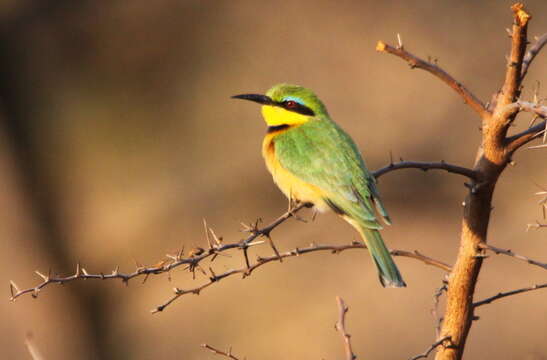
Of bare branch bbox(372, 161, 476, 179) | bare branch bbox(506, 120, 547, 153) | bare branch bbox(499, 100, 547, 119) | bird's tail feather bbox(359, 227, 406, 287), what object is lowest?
bird's tail feather bbox(359, 227, 406, 287)

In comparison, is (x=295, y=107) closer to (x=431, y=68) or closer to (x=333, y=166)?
(x=333, y=166)

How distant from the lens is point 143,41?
4.66m

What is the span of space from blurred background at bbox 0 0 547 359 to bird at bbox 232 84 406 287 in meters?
1.69

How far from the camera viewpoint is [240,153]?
4.59 metres

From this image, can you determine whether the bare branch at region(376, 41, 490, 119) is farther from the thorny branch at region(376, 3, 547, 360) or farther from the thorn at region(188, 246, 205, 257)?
the thorn at region(188, 246, 205, 257)

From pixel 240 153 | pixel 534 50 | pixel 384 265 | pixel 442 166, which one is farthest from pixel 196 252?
pixel 240 153

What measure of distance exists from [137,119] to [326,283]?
1.46 metres

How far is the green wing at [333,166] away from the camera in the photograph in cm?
232

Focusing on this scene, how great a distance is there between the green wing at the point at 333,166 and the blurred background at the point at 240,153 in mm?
1799

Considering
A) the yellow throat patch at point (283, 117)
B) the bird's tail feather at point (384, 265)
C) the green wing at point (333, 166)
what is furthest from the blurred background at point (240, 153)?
the bird's tail feather at point (384, 265)

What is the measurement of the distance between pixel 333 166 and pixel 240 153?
7.09 feet

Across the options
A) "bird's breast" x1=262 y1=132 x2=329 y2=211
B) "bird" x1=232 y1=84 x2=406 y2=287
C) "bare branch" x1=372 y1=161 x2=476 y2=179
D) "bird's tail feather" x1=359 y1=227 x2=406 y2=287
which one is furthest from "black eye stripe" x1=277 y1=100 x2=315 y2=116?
"bare branch" x1=372 y1=161 x2=476 y2=179

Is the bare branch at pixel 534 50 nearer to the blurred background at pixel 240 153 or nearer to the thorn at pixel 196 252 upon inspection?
the thorn at pixel 196 252

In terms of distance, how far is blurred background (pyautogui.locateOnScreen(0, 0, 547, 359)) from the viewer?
14.7 feet
